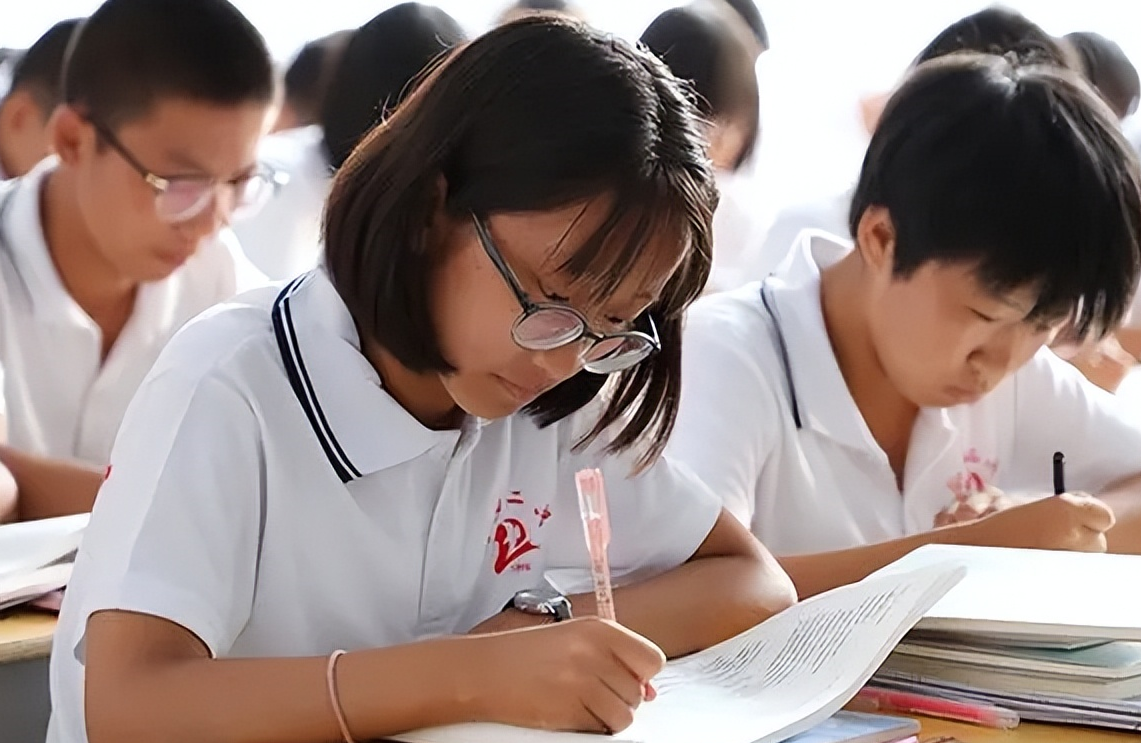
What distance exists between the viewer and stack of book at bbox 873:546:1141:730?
1.11m

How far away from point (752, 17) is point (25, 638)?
108 inches

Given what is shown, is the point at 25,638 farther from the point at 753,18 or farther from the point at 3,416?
the point at 753,18

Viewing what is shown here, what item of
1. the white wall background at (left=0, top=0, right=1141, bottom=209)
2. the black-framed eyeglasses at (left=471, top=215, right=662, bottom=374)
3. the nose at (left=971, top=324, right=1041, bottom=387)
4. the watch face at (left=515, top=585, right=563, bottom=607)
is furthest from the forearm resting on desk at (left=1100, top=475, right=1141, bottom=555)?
the white wall background at (left=0, top=0, right=1141, bottom=209)

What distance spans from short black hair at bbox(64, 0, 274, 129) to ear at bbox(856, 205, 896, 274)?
2.83 ft

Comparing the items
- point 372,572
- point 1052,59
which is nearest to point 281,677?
point 372,572

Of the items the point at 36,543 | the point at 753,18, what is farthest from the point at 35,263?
the point at 753,18

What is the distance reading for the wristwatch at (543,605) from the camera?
1.21 metres

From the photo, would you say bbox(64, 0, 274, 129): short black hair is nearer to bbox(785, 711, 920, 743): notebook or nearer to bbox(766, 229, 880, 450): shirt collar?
bbox(766, 229, 880, 450): shirt collar

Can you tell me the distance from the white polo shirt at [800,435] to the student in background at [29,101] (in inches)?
56.4

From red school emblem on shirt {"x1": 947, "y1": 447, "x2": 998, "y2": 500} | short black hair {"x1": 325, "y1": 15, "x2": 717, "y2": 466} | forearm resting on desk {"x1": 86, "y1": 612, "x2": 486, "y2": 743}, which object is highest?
short black hair {"x1": 325, "y1": 15, "x2": 717, "y2": 466}

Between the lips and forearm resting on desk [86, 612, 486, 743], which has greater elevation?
the lips

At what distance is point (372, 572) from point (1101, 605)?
54 centimetres

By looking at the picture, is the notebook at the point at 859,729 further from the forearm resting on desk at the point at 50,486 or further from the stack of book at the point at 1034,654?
the forearm resting on desk at the point at 50,486

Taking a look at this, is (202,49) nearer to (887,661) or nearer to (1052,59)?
(1052,59)
